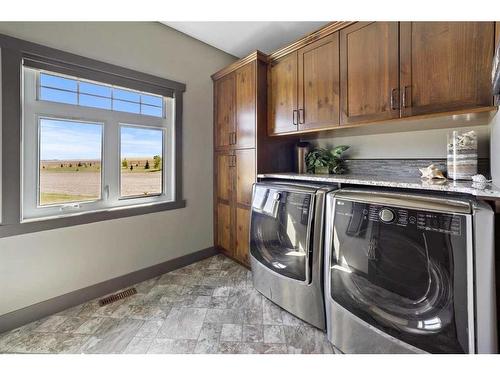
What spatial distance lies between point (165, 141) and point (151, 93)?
503 millimetres

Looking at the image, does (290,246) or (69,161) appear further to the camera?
(69,161)

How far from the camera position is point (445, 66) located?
124cm

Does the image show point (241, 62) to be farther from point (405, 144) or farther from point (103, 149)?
point (405, 144)

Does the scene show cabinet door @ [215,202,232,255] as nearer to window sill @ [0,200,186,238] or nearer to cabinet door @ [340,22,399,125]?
window sill @ [0,200,186,238]

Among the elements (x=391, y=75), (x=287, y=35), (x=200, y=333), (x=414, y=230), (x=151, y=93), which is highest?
(x=287, y=35)

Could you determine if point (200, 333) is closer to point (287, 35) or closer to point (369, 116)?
point (369, 116)

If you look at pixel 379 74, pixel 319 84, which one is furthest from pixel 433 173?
pixel 319 84

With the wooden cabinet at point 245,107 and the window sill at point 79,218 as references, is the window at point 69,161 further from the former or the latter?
the wooden cabinet at point 245,107

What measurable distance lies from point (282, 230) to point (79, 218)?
5.64 ft

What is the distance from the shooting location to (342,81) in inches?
66.4

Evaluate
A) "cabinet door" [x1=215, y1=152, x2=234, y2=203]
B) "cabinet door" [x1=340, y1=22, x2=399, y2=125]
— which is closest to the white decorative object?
"cabinet door" [x1=340, y1=22, x2=399, y2=125]

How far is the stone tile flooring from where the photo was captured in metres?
1.36
